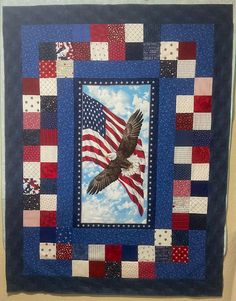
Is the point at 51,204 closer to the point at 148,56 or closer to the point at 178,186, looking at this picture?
the point at 178,186

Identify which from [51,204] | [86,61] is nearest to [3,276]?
[51,204]

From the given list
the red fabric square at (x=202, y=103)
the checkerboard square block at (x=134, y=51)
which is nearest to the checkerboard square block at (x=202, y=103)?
the red fabric square at (x=202, y=103)

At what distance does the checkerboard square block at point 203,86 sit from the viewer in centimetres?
118

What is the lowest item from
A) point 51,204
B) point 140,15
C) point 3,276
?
point 3,276

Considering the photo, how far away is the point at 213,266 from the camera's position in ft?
4.09

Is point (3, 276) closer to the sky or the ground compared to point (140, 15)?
closer to the ground

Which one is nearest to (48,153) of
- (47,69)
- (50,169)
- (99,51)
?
(50,169)

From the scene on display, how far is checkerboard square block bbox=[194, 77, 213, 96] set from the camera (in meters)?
1.18

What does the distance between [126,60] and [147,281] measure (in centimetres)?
77

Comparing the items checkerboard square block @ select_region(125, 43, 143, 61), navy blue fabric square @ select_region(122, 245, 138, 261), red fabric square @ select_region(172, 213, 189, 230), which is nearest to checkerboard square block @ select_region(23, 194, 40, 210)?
navy blue fabric square @ select_region(122, 245, 138, 261)

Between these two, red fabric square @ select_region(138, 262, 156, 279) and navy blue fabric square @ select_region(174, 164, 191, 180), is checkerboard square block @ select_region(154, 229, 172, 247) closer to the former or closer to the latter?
red fabric square @ select_region(138, 262, 156, 279)

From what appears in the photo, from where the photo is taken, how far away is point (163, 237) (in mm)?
1239

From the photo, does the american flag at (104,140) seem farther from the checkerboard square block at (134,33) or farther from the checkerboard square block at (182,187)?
the checkerboard square block at (134,33)

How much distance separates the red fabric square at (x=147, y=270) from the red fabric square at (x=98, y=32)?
0.78m
